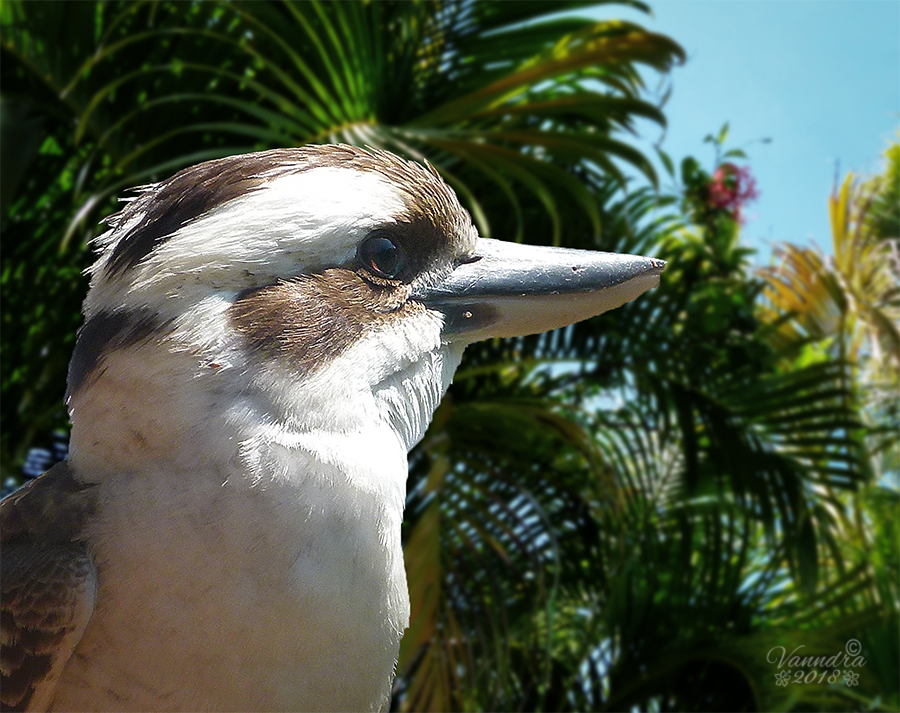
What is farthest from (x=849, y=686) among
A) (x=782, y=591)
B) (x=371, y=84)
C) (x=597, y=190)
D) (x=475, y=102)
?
(x=371, y=84)

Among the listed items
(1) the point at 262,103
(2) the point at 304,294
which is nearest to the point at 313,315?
(2) the point at 304,294

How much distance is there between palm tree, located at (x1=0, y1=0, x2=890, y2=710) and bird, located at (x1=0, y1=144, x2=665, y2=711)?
1293mm

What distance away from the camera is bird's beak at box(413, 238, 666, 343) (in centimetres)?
59

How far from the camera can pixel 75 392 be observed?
564mm

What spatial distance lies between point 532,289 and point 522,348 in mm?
2192

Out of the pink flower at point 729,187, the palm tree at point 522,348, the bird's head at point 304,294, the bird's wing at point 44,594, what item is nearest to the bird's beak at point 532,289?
the bird's head at point 304,294

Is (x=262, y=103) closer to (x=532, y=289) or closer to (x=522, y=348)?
(x=522, y=348)

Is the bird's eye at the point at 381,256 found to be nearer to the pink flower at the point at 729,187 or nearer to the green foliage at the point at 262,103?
the green foliage at the point at 262,103

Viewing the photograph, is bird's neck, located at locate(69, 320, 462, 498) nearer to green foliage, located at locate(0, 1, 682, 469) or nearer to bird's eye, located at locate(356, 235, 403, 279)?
bird's eye, located at locate(356, 235, 403, 279)

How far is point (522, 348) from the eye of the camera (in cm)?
280

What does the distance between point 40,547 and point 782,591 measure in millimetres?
3097

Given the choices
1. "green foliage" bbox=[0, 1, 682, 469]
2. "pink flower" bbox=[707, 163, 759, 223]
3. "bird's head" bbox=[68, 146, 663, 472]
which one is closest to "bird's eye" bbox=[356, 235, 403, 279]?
"bird's head" bbox=[68, 146, 663, 472]

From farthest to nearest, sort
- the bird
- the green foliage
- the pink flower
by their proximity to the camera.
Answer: the pink flower, the green foliage, the bird

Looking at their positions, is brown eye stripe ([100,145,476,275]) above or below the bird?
above
